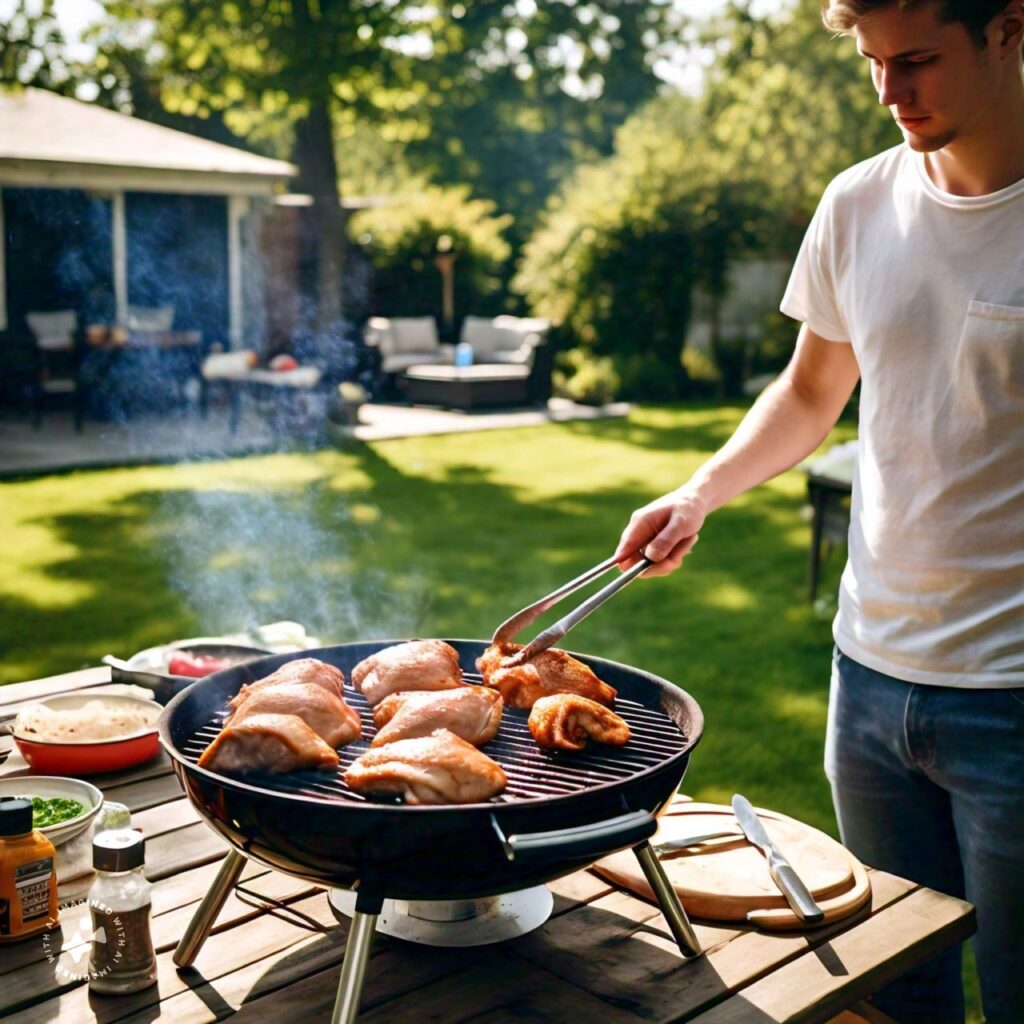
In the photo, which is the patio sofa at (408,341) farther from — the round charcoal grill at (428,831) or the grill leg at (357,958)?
the grill leg at (357,958)

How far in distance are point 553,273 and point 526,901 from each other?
54.8 ft

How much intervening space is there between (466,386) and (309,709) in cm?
1348

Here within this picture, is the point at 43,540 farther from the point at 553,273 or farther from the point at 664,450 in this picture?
the point at 553,273

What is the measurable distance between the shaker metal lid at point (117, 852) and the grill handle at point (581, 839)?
52cm

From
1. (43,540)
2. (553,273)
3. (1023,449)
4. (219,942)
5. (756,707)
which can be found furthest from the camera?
(553,273)

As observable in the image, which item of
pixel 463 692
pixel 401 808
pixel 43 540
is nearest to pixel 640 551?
pixel 463 692

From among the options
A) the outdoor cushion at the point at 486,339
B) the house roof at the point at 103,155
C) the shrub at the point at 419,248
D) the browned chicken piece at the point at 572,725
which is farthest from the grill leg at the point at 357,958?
the shrub at the point at 419,248

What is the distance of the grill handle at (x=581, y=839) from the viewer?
1.46 m

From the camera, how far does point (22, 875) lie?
5.82ft

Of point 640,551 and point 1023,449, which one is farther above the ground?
point 1023,449

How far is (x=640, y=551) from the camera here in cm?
216

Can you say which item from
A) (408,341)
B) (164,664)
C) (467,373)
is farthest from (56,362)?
(164,664)

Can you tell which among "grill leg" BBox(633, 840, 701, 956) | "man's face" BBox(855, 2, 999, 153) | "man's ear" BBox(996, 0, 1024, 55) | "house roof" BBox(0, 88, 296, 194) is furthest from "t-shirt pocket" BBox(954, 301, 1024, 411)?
"house roof" BBox(0, 88, 296, 194)

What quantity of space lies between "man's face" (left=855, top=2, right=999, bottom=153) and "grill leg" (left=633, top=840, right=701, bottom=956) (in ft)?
3.82
